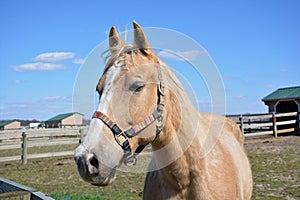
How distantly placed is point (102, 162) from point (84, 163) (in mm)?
120

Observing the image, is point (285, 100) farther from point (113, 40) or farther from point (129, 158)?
point (129, 158)

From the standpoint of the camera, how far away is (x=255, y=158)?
37.1 feet

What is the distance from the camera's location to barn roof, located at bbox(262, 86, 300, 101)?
2163 centimetres

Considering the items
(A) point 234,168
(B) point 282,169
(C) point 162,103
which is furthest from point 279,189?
(C) point 162,103

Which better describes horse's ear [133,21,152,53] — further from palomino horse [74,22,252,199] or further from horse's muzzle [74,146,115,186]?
horse's muzzle [74,146,115,186]

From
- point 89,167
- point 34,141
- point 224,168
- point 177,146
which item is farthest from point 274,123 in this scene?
point 89,167

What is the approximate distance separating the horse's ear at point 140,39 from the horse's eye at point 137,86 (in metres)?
0.29

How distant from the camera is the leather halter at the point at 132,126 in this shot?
6.36 ft

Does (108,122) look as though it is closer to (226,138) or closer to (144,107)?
(144,107)

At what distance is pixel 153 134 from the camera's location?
223 cm

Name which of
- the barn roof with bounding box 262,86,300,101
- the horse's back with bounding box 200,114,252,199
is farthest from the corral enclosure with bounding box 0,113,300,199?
the barn roof with bounding box 262,86,300,101

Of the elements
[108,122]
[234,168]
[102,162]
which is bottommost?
[234,168]

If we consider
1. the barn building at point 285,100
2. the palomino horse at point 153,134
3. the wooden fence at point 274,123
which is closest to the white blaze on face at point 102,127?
the palomino horse at point 153,134

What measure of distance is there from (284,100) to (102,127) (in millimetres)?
22239
